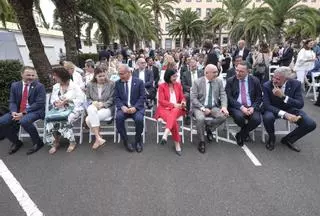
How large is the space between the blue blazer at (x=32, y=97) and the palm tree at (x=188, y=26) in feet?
166

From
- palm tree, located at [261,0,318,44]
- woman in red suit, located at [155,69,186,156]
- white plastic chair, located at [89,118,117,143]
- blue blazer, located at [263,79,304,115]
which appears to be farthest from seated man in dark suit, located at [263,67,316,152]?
palm tree, located at [261,0,318,44]

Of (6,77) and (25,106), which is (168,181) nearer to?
(25,106)

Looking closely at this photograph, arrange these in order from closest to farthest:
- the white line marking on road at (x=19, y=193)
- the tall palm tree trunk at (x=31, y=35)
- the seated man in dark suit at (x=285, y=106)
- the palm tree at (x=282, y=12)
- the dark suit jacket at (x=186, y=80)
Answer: the white line marking on road at (x=19, y=193), the seated man in dark suit at (x=285, y=106), the dark suit jacket at (x=186, y=80), the tall palm tree trunk at (x=31, y=35), the palm tree at (x=282, y=12)

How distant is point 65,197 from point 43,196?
29 cm

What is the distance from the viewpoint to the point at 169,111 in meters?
5.48

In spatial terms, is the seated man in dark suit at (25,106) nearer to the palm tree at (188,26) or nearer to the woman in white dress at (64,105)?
the woman in white dress at (64,105)

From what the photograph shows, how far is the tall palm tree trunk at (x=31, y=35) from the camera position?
28.1ft

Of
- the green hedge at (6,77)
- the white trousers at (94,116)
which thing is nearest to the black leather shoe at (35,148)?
the white trousers at (94,116)

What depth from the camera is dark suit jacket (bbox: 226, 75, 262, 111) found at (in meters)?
5.63

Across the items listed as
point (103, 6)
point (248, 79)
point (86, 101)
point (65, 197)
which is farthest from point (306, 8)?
point (65, 197)

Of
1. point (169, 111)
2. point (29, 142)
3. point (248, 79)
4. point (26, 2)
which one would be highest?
point (26, 2)

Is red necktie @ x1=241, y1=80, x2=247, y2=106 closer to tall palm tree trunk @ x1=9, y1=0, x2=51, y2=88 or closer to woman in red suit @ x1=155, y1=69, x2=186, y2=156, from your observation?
woman in red suit @ x1=155, y1=69, x2=186, y2=156

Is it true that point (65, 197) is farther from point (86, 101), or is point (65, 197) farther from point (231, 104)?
point (231, 104)

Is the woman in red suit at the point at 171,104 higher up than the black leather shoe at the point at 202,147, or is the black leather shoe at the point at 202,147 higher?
the woman in red suit at the point at 171,104
